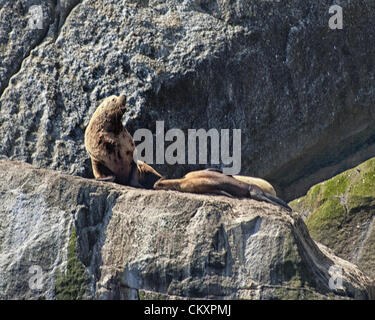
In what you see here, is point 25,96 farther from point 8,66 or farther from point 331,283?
point 331,283

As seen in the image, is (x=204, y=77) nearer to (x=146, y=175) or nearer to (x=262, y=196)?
(x=146, y=175)

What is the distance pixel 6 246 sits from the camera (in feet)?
30.4

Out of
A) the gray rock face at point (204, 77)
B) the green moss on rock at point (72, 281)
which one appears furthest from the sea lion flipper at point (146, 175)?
the green moss on rock at point (72, 281)

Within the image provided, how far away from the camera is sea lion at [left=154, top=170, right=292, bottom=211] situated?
1010 cm

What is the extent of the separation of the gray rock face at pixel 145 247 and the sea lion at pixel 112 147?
131 centimetres

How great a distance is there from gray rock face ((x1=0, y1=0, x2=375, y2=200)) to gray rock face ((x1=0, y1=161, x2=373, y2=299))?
278 cm

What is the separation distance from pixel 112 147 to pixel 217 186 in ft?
4.97

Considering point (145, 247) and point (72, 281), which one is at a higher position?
point (145, 247)

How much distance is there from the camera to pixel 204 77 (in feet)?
41.1

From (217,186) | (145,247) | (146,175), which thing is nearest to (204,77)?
(146,175)

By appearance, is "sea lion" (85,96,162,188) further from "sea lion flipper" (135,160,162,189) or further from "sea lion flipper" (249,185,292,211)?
"sea lion flipper" (249,185,292,211)

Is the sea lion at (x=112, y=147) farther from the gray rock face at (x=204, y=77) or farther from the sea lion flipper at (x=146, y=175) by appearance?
the gray rock face at (x=204, y=77)

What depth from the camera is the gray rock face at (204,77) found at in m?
12.4

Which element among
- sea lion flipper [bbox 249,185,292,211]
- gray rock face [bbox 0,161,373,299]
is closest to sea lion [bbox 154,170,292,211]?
sea lion flipper [bbox 249,185,292,211]
